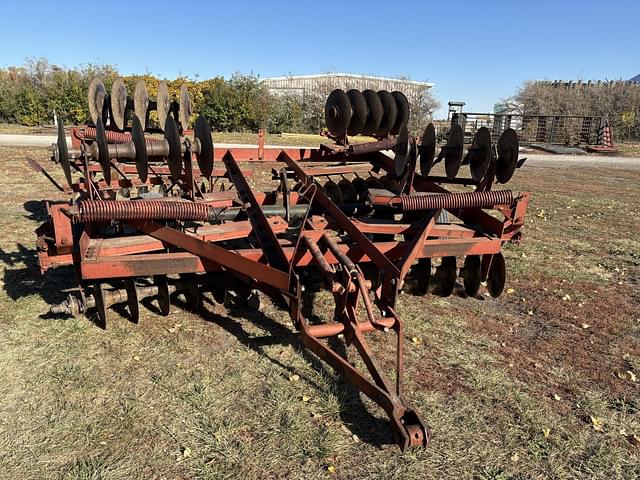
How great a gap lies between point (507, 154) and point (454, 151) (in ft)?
1.59

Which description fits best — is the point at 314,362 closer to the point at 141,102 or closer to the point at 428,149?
the point at 428,149

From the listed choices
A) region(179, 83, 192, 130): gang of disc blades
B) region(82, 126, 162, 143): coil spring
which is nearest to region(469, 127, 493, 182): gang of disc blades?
region(179, 83, 192, 130): gang of disc blades

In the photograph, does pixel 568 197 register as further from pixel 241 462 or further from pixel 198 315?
pixel 241 462

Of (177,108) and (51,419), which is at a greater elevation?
(177,108)

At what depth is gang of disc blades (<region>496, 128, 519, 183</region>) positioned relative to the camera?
4562mm

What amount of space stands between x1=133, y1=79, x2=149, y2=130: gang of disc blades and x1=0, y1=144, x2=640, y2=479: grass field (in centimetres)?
184

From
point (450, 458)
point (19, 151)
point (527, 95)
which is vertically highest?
point (527, 95)

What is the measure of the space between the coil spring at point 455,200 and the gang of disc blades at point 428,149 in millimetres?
681

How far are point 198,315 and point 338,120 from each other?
3051mm

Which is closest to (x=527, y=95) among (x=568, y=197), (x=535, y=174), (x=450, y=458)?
(x=535, y=174)

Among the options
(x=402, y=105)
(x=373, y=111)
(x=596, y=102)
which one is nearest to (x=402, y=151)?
(x=373, y=111)

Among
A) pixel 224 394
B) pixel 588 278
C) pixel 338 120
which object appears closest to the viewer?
pixel 224 394

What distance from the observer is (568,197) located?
36.8 ft

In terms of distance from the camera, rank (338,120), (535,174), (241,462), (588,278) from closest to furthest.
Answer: (241,462)
(588,278)
(338,120)
(535,174)
